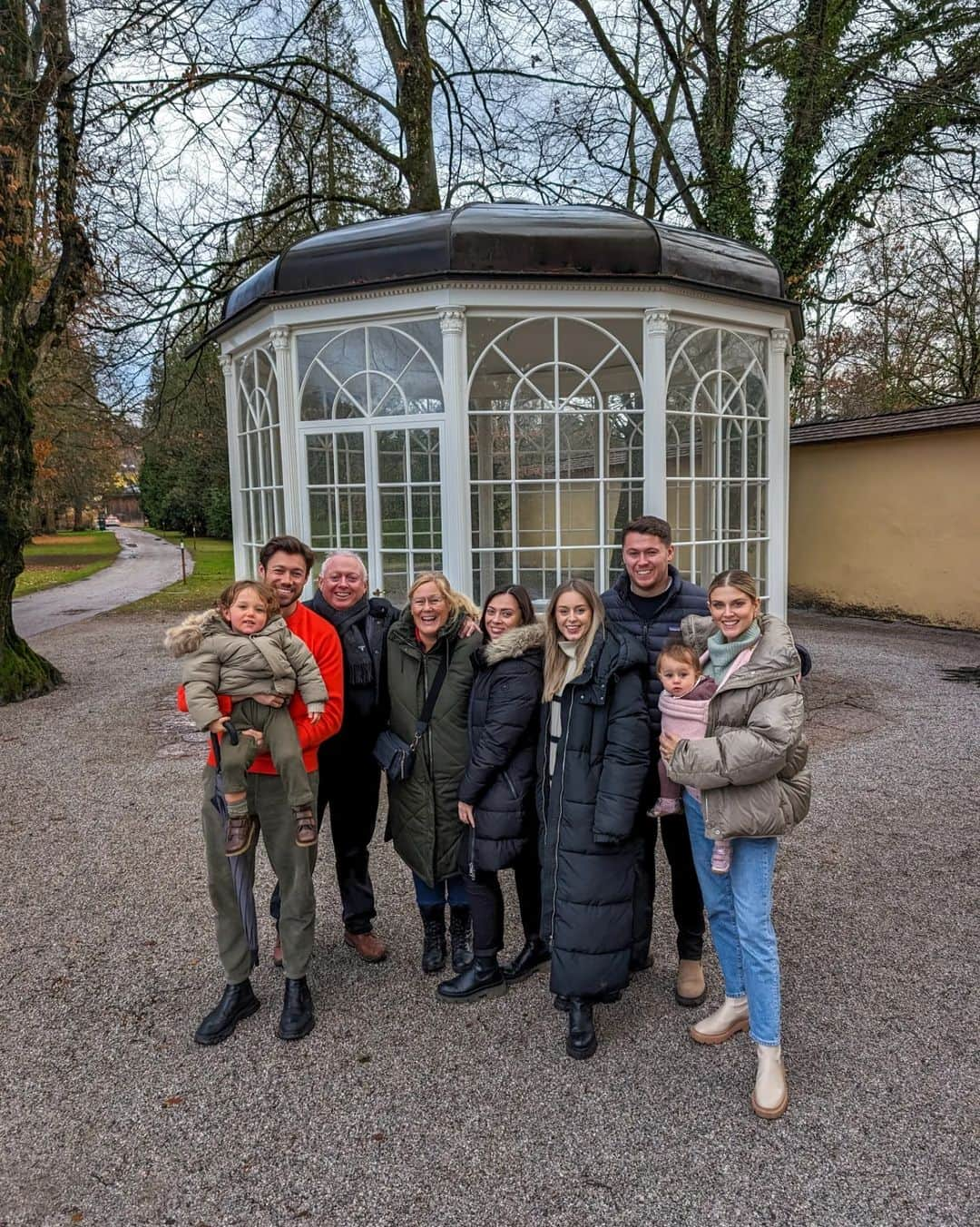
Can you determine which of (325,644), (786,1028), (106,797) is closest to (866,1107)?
(786,1028)

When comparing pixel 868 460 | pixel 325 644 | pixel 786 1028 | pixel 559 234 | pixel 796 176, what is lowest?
pixel 786 1028

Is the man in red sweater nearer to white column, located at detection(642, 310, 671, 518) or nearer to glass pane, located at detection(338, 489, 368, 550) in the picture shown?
glass pane, located at detection(338, 489, 368, 550)

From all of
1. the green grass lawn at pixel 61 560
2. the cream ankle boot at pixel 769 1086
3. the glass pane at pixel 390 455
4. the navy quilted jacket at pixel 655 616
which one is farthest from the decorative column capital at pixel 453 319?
the green grass lawn at pixel 61 560

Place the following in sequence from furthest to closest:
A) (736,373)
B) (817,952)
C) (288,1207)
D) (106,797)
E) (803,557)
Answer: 1. (803,557)
2. (736,373)
3. (106,797)
4. (817,952)
5. (288,1207)

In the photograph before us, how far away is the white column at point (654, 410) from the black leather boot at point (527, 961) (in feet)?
12.0

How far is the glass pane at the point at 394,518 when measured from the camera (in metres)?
6.15

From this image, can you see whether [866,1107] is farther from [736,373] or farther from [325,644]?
[736,373]

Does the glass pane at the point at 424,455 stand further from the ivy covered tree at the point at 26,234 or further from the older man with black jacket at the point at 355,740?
the ivy covered tree at the point at 26,234

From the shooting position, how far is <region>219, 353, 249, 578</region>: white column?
743 centimetres

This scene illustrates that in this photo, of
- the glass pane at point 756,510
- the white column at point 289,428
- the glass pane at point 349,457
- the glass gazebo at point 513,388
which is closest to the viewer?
the glass gazebo at point 513,388

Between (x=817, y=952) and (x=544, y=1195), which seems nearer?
(x=544, y=1195)

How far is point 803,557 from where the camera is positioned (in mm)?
14125

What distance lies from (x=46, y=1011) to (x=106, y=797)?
259cm

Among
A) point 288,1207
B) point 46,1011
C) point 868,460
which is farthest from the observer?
point 868,460
